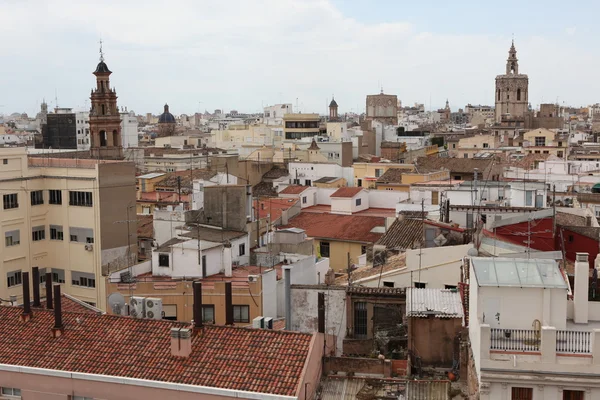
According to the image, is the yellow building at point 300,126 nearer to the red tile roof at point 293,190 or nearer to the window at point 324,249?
the red tile roof at point 293,190

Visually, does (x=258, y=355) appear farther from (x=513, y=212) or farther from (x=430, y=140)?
(x=430, y=140)

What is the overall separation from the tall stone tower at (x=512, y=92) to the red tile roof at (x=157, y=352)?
10489 cm

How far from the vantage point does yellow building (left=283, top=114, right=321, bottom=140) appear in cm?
7756

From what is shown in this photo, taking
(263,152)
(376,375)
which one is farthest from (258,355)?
(263,152)

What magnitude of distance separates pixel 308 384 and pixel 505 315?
369 cm

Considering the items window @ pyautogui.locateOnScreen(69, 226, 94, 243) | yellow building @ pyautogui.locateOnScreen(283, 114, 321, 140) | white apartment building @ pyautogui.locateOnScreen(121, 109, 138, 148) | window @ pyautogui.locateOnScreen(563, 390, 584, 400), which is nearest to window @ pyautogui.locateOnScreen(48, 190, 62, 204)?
window @ pyautogui.locateOnScreen(69, 226, 94, 243)

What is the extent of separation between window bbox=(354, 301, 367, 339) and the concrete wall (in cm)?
29

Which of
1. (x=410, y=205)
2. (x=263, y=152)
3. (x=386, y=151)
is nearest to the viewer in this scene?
(x=410, y=205)

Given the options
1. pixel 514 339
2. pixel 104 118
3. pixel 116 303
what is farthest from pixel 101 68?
pixel 514 339

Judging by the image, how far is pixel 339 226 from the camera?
36188 millimetres

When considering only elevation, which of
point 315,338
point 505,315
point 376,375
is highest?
point 505,315

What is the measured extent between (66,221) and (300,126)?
159ft

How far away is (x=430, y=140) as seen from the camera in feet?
288

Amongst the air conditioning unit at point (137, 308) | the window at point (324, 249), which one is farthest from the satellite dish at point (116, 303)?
the window at point (324, 249)
